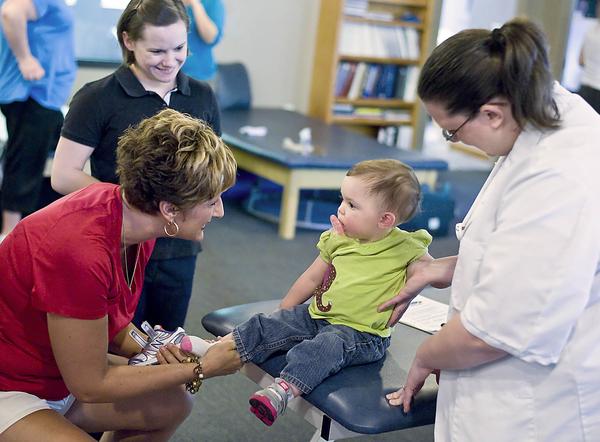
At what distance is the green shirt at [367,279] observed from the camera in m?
Answer: 2.05

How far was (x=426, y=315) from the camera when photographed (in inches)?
93.4

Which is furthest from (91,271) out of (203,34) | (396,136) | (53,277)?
(396,136)

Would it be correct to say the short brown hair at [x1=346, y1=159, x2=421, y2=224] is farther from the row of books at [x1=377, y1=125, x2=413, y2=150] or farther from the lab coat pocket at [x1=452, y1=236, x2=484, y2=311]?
the row of books at [x1=377, y1=125, x2=413, y2=150]

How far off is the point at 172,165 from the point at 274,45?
468 centimetres

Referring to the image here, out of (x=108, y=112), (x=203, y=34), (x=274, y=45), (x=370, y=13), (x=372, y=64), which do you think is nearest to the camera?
(x=108, y=112)

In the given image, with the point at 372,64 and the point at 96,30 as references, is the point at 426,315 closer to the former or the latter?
the point at 96,30

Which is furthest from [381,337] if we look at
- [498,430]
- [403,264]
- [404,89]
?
[404,89]

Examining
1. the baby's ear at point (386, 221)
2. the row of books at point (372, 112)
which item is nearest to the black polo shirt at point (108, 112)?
the baby's ear at point (386, 221)

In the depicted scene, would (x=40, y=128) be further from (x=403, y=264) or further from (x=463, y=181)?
(x=463, y=181)

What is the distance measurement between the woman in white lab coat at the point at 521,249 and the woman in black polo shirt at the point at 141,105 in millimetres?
989

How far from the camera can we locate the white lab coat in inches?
55.2

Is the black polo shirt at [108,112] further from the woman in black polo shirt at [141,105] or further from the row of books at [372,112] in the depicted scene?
the row of books at [372,112]

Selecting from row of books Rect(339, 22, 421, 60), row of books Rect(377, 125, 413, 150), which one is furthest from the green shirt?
row of books Rect(377, 125, 413, 150)

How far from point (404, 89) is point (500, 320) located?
5.38 m
